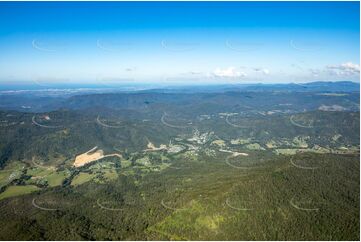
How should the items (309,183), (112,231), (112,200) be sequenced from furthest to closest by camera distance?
(112,200) → (309,183) → (112,231)

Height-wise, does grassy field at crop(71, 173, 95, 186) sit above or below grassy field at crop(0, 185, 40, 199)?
below

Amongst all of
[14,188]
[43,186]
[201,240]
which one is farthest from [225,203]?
[14,188]

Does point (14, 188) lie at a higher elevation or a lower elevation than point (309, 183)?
lower

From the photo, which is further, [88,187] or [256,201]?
[88,187]

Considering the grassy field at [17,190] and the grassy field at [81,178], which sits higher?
the grassy field at [17,190]

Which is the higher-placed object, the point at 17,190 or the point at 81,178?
the point at 17,190

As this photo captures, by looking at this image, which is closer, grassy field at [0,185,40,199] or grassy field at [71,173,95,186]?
grassy field at [0,185,40,199]

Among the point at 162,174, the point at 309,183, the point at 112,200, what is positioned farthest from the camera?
the point at 162,174

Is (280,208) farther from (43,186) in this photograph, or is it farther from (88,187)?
(43,186)

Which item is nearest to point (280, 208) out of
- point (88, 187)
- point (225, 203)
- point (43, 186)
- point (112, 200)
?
point (225, 203)

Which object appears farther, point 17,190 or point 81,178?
point 81,178

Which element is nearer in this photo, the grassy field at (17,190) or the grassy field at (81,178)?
the grassy field at (17,190)
